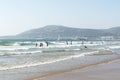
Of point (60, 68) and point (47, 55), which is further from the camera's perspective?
point (47, 55)

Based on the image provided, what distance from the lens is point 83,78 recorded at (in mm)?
16781

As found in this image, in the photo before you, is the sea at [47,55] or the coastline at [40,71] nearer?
the coastline at [40,71]

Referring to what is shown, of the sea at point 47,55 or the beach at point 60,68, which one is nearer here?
the beach at point 60,68

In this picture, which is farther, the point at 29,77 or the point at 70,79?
the point at 29,77

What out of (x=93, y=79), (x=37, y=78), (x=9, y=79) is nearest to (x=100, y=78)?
(x=93, y=79)

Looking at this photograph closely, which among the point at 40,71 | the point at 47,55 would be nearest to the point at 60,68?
the point at 40,71

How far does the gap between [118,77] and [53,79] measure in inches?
118

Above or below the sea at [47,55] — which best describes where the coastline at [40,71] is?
above

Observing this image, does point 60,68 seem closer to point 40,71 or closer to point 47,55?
point 40,71

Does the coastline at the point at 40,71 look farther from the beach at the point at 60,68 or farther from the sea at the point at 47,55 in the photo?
the sea at the point at 47,55

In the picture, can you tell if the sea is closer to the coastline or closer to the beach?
the beach

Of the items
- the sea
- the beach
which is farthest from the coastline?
the sea

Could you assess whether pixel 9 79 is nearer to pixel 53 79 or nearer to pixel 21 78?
pixel 21 78

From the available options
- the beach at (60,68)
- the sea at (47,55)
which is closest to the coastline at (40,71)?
the beach at (60,68)
